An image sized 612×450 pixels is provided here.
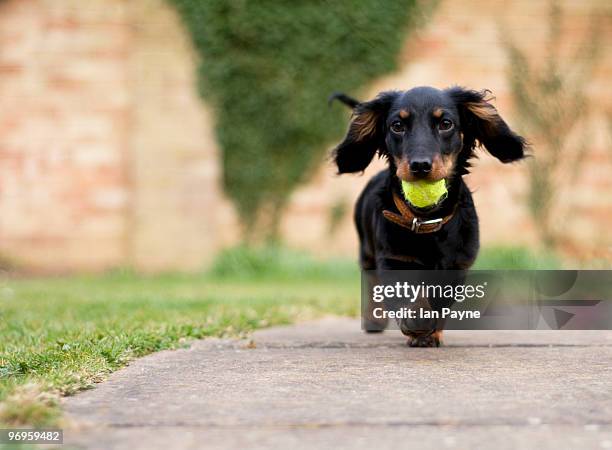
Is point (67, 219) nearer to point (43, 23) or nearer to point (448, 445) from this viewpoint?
point (43, 23)

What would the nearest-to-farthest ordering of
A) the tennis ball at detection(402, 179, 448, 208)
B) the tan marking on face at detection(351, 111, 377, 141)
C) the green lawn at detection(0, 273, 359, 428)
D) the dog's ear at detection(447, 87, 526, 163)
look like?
the green lawn at detection(0, 273, 359, 428), the tennis ball at detection(402, 179, 448, 208), the dog's ear at detection(447, 87, 526, 163), the tan marking on face at detection(351, 111, 377, 141)

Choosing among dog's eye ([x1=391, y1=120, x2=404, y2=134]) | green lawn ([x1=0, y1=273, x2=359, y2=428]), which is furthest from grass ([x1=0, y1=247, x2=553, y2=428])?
dog's eye ([x1=391, y1=120, x2=404, y2=134])

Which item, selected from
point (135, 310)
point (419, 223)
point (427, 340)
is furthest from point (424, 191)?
point (135, 310)

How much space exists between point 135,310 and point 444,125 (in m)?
2.68

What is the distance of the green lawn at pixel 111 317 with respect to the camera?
2922 mm

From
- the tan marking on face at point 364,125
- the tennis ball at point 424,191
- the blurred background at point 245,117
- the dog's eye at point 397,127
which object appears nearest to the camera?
the tennis ball at point 424,191

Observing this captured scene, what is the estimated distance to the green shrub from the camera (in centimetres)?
984

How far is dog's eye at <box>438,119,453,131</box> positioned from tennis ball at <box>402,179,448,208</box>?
0.80 feet

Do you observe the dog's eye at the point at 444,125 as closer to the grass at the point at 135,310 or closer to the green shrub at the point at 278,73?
the grass at the point at 135,310

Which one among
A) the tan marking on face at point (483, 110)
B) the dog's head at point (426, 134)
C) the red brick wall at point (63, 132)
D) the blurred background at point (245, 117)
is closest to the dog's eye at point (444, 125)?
the dog's head at point (426, 134)

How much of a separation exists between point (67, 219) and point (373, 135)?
6.28 meters

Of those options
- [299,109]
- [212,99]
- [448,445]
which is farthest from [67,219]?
[448,445]

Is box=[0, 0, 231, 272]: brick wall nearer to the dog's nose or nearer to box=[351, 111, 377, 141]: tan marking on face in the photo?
box=[351, 111, 377, 141]: tan marking on face

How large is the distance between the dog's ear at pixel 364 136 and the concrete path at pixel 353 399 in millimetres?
995
